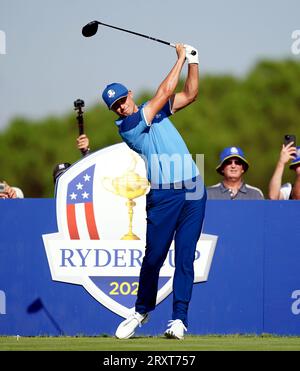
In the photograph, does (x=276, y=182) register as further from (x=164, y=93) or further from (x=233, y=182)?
(x=164, y=93)

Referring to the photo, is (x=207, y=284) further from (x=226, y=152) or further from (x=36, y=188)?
(x=36, y=188)

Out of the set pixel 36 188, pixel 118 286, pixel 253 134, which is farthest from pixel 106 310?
pixel 253 134

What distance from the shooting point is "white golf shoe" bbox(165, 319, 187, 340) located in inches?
511

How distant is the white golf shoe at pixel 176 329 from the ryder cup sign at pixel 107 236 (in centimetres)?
126

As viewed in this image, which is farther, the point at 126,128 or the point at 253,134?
the point at 253,134

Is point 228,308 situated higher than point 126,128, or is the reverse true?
point 126,128

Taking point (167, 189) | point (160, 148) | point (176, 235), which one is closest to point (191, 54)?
point (160, 148)

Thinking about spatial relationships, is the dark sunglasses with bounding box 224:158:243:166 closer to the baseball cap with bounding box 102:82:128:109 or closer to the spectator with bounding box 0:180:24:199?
the baseball cap with bounding box 102:82:128:109

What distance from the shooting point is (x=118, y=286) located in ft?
47.3

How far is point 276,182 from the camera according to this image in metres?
14.8

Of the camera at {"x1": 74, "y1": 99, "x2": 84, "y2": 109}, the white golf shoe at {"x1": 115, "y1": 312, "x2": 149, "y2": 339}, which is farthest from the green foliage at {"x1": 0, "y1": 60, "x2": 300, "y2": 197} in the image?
the white golf shoe at {"x1": 115, "y1": 312, "x2": 149, "y2": 339}

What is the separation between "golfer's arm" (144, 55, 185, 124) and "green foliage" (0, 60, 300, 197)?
33.7m

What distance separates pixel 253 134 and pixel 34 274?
4058 centimetres

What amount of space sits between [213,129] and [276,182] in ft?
126
